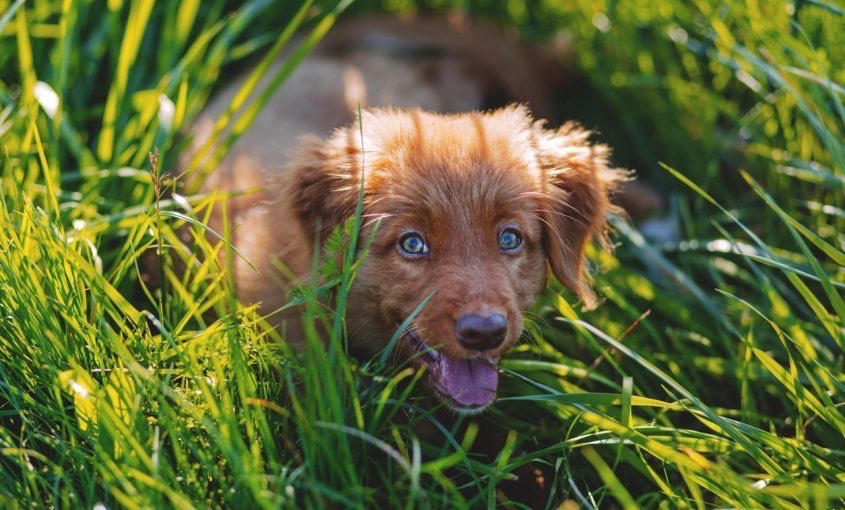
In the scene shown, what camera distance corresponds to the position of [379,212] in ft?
7.47

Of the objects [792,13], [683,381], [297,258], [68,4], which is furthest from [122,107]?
[792,13]

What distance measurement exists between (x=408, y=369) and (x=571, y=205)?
2.97ft

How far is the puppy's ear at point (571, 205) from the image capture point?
8.13 feet

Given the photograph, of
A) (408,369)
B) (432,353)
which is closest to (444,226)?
(432,353)

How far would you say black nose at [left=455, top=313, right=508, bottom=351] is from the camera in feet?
6.52

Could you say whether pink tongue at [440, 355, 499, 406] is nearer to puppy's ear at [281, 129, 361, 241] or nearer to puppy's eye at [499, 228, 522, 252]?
puppy's eye at [499, 228, 522, 252]

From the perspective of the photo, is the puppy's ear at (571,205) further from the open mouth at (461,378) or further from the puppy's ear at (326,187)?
the puppy's ear at (326,187)

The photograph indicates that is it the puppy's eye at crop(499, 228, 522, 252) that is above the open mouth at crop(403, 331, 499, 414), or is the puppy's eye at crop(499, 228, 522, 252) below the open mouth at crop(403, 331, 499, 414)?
above

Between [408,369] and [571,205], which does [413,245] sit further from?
[571,205]

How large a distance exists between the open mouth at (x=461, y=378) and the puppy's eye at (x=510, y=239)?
0.35 meters

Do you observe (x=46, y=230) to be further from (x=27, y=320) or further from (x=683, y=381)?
(x=683, y=381)

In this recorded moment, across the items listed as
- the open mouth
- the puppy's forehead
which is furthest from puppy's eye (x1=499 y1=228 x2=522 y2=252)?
the open mouth

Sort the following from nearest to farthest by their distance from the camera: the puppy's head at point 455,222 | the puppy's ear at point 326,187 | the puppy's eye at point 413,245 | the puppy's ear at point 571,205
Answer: the puppy's head at point 455,222 → the puppy's eye at point 413,245 → the puppy's ear at point 326,187 → the puppy's ear at point 571,205

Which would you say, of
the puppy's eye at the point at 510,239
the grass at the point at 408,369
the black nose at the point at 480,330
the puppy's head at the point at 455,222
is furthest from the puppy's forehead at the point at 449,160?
the black nose at the point at 480,330
